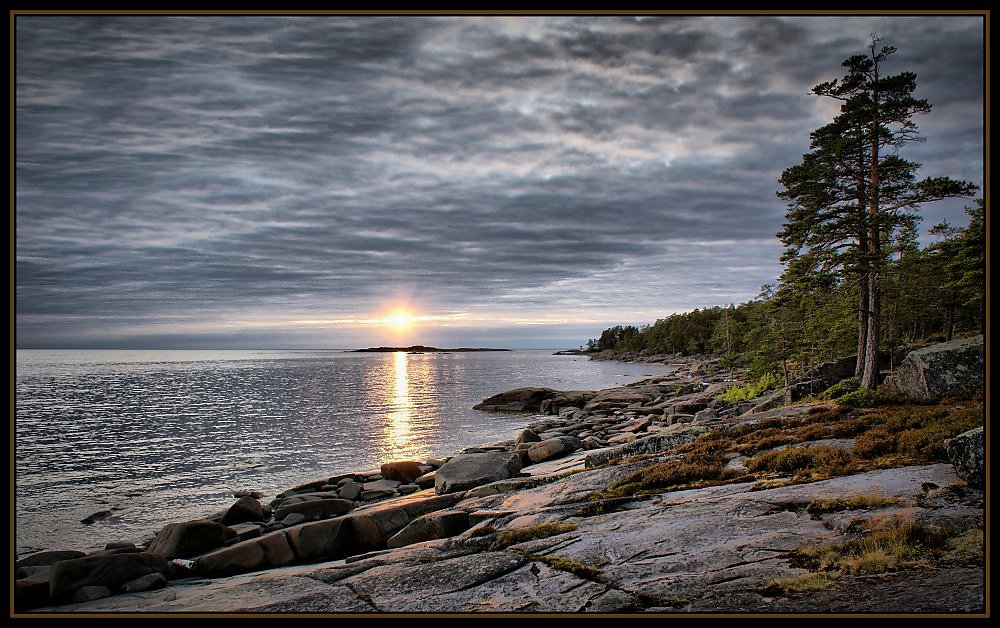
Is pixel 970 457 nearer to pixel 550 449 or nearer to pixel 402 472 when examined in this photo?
pixel 550 449

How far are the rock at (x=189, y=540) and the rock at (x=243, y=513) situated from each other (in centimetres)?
288

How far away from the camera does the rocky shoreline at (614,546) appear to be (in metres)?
6.20

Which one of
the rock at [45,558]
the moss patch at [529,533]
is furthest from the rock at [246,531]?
the moss patch at [529,533]

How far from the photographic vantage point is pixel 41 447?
101ft

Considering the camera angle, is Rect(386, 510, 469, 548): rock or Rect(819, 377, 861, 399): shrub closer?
Rect(386, 510, 469, 548): rock

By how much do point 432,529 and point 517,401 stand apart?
45.1 meters

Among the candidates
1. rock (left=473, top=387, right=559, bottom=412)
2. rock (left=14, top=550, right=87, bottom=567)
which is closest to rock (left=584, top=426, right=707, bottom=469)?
rock (left=14, top=550, right=87, bottom=567)

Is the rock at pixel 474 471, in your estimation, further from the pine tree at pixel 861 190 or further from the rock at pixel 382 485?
the pine tree at pixel 861 190

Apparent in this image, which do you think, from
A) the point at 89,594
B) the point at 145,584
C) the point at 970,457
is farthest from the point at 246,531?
the point at 970,457

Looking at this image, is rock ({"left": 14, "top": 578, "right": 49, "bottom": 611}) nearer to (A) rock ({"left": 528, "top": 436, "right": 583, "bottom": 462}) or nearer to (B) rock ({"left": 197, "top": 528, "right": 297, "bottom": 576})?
(B) rock ({"left": 197, "top": 528, "right": 297, "bottom": 576})

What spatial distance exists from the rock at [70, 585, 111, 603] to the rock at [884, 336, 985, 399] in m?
23.2

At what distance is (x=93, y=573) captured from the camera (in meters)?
10.6

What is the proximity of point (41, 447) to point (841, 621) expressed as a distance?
41.7 metres

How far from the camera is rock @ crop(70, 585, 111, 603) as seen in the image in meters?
10.2
